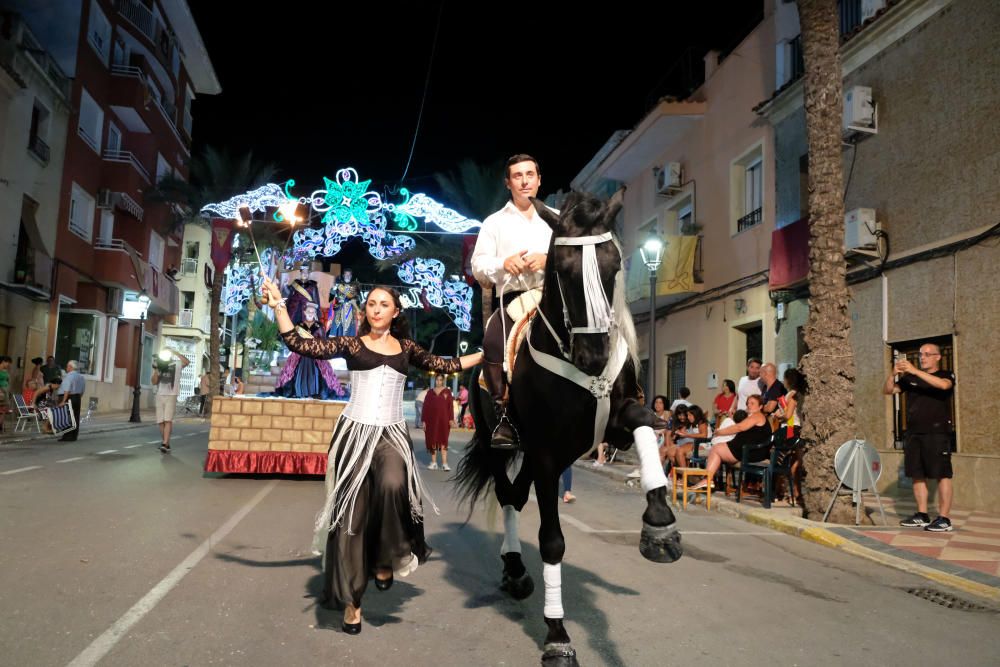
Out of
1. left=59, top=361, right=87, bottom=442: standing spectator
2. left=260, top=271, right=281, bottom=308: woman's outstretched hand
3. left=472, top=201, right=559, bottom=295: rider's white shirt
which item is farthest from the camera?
left=59, top=361, right=87, bottom=442: standing spectator

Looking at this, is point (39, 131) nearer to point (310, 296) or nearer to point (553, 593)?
point (310, 296)

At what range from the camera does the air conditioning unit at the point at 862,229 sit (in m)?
13.1

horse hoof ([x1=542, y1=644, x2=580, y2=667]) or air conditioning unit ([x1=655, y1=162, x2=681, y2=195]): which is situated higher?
air conditioning unit ([x1=655, y1=162, x2=681, y2=195])

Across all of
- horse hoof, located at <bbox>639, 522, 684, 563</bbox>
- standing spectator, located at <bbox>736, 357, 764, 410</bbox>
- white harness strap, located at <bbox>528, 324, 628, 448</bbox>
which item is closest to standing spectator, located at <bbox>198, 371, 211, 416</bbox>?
standing spectator, located at <bbox>736, 357, 764, 410</bbox>

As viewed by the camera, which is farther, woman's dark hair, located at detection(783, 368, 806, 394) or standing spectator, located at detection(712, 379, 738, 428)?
standing spectator, located at detection(712, 379, 738, 428)

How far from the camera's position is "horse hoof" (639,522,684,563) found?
3.65 m

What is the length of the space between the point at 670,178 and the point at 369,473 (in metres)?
19.2

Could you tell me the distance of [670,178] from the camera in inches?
874

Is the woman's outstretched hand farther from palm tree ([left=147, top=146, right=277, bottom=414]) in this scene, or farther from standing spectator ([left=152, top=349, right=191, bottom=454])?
palm tree ([left=147, top=146, right=277, bottom=414])

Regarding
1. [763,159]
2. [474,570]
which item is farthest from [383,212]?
[474,570]

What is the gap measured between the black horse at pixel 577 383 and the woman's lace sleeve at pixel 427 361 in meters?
0.91

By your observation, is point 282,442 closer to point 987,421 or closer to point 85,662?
point 85,662

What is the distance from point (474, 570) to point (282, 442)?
20.6ft

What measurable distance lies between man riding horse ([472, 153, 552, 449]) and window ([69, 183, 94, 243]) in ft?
86.2
